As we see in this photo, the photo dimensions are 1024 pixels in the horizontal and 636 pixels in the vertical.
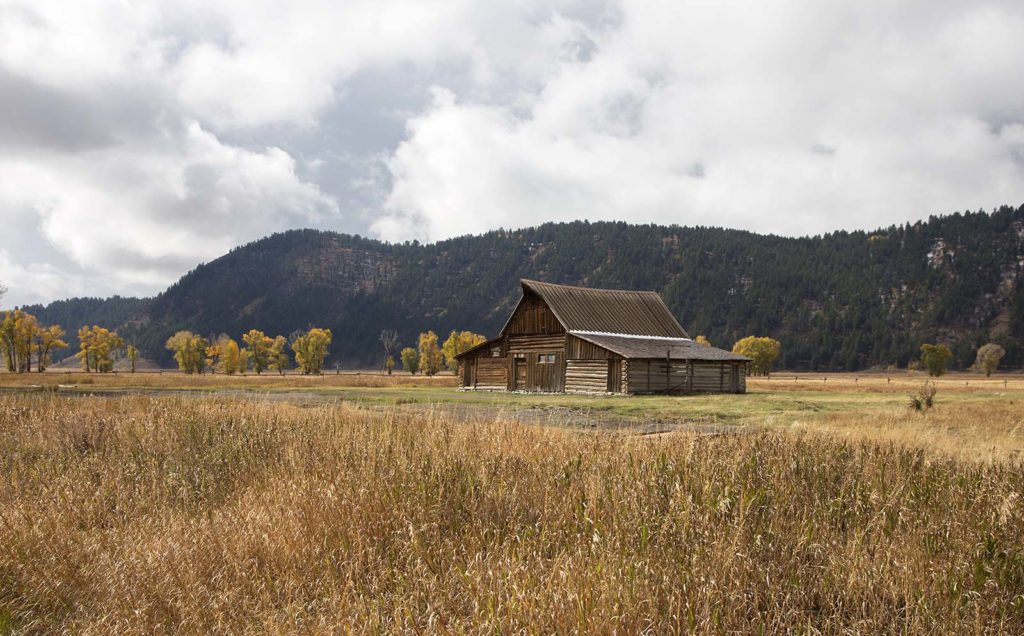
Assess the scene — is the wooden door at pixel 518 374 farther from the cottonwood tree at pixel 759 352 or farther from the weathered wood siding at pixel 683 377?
the cottonwood tree at pixel 759 352

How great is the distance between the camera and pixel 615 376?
40812 mm

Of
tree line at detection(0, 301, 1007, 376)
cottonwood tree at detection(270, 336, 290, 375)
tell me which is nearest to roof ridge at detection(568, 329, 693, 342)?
tree line at detection(0, 301, 1007, 376)

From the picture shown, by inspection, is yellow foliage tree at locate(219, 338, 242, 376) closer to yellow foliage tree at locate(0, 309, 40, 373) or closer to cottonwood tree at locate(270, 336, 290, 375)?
cottonwood tree at locate(270, 336, 290, 375)

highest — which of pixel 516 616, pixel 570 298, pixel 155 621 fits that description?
pixel 570 298

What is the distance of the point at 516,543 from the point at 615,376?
36021 millimetres

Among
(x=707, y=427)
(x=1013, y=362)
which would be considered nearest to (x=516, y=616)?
(x=707, y=427)

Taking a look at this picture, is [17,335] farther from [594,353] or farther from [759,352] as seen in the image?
[759,352]

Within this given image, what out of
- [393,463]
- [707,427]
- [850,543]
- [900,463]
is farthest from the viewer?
[707,427]

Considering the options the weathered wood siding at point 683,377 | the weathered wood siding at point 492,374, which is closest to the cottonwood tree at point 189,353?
the weathered wood siding at point 492,374

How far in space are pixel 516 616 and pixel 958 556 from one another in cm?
331

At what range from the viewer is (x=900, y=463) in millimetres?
7820

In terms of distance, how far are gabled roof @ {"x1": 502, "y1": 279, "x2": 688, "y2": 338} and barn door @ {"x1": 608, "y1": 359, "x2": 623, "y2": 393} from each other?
470 cm

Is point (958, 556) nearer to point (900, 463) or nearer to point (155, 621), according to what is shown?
point (900, 463)

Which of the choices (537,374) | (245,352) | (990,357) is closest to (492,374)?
(537,374)
